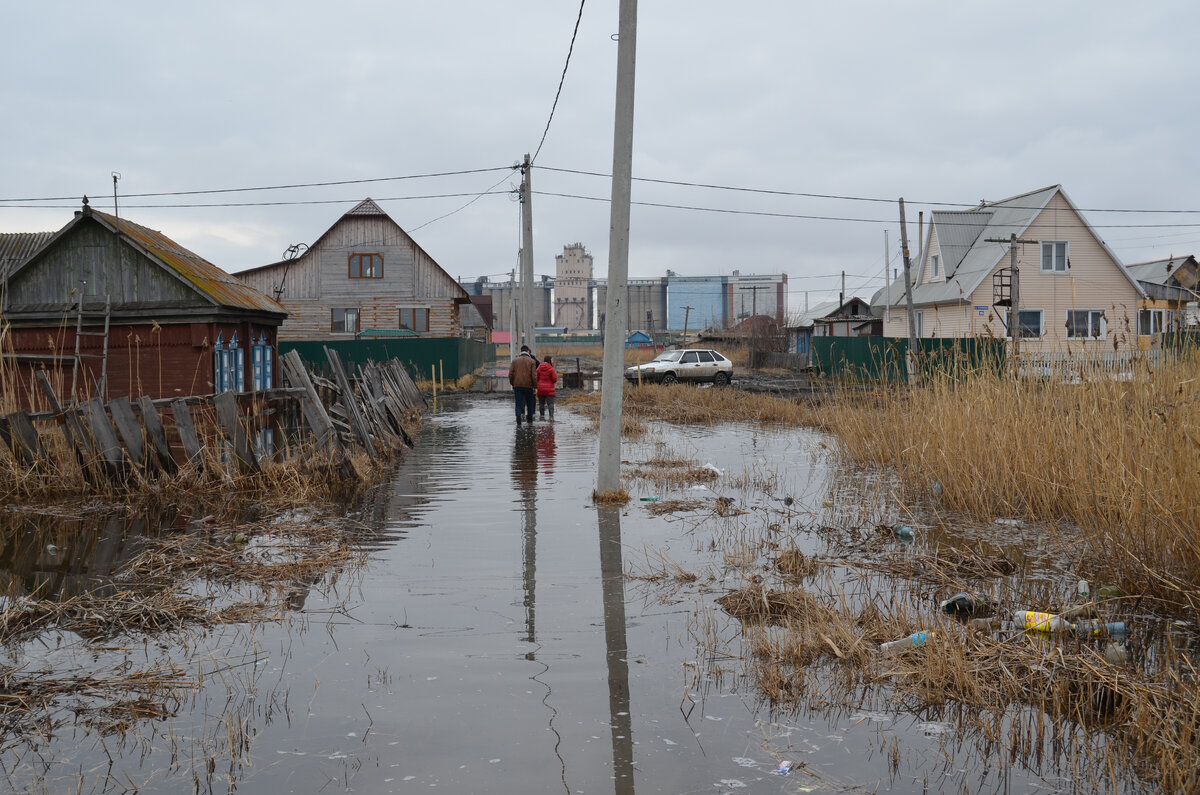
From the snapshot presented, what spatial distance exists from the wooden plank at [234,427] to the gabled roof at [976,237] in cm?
3304

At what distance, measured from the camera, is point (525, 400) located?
820 inches

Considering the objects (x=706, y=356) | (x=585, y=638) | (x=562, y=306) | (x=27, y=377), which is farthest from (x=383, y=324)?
(x=562, y=306)

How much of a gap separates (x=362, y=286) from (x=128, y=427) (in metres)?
38.1

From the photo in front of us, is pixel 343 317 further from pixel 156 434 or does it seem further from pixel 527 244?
pixel 156 434

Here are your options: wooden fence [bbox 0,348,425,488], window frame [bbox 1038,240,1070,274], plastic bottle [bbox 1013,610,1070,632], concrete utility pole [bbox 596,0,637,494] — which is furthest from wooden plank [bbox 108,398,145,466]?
window frame [bbox 1038,240,1070,274]

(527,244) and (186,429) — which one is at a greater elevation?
(527,244)

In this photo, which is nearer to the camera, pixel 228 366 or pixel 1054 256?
pixel 228 366

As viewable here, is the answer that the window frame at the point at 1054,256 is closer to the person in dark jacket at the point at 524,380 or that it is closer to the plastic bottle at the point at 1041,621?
the person in dark jacket at the point at 524,380

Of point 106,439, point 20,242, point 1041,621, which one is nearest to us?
point 1041,621

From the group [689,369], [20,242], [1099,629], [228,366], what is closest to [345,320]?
[20,242]

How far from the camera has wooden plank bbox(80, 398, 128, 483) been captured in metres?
10.1

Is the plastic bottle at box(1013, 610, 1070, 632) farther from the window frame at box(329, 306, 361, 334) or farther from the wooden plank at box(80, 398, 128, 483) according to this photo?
the window frame at box(329, 306, 361, 334)

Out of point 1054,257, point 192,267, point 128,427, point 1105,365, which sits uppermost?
point 1054,257

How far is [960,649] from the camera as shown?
4.87 m
